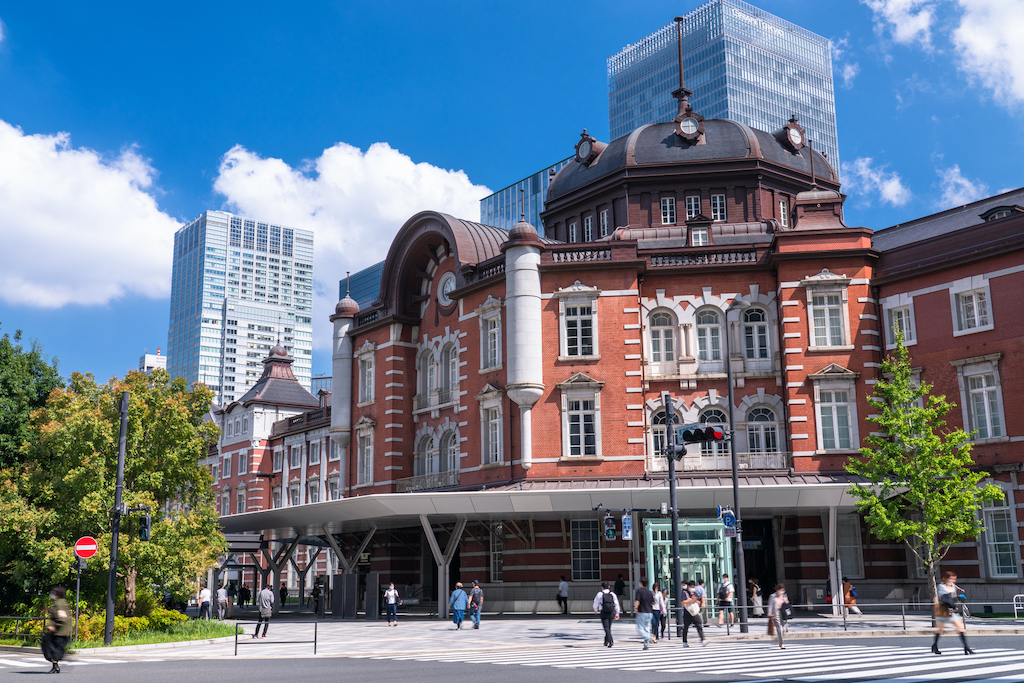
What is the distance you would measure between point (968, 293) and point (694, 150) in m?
14.2

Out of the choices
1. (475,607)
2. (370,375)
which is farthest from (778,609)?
(370,375)

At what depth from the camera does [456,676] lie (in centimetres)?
1603

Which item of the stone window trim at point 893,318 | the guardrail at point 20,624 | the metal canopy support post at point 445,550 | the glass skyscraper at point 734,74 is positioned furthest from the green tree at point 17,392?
the glass skyscraper at point 734,74

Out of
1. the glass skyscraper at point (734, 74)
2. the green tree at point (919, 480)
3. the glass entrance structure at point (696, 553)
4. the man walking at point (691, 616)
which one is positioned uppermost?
the glass skyscraper at point (734, 74)

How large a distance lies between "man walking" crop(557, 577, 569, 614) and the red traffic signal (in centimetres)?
1195

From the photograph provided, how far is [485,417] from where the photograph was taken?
38000 mm

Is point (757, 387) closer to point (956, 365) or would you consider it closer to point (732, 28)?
point (956, 365)

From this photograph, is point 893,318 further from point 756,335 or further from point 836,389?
point 756,335

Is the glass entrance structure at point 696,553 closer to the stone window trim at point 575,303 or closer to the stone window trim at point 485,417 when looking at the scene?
the stone window trim at point 575,303

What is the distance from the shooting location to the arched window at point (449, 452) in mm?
40969

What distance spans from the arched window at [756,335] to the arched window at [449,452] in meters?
12.8

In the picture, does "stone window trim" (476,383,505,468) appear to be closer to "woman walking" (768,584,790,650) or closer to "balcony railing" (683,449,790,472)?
"balcony railing" (683,449,790,472)

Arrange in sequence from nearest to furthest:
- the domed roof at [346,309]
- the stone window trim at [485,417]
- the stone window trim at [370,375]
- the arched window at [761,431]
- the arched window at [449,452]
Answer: the arched window at [761,431] < the stone window trim at [485,417] < the arched window at [449,452] < the stone window trim at [370,375] < the domed roof at [346,309]

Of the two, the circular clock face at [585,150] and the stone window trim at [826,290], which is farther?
the circular clock face at [585,150]
